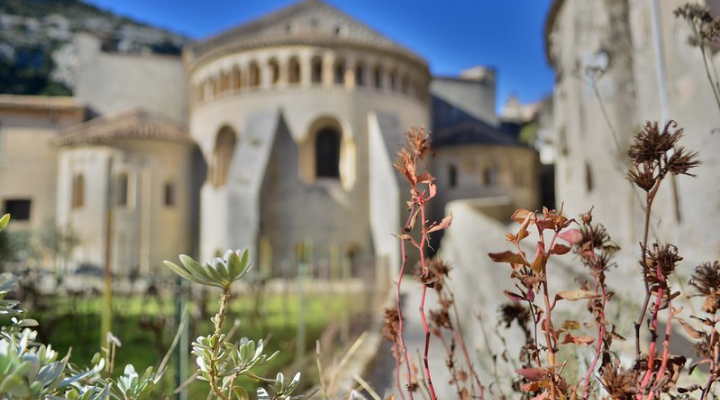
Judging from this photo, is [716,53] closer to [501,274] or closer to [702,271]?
[501,274]

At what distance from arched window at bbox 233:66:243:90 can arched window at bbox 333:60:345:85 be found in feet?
11.4

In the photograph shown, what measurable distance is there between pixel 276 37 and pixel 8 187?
1396 centimetres

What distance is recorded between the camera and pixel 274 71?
733 inches

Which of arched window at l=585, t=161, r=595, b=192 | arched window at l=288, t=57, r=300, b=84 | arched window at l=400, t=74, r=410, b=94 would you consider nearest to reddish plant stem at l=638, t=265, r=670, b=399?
arched window at l=585, t=161, r=595, b=192

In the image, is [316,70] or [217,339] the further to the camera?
[316,70]

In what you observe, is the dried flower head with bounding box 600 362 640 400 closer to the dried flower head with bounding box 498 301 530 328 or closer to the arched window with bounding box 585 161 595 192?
A: the dried flower head with bounding box 498 301 530 328

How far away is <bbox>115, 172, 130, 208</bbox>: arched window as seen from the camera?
1966 centimetres

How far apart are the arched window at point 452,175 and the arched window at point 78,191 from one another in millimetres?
14980

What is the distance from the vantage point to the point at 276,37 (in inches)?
712

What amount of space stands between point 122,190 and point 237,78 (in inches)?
246

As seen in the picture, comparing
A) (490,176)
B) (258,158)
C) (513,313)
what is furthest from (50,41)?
(513,313)

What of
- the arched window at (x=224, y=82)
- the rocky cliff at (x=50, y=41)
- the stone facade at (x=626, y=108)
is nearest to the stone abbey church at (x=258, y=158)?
the arched window at (x=224, y=82)

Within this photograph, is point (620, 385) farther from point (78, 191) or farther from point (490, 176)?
point (490, 176)

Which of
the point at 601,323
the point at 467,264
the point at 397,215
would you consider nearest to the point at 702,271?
the point at 601,323
